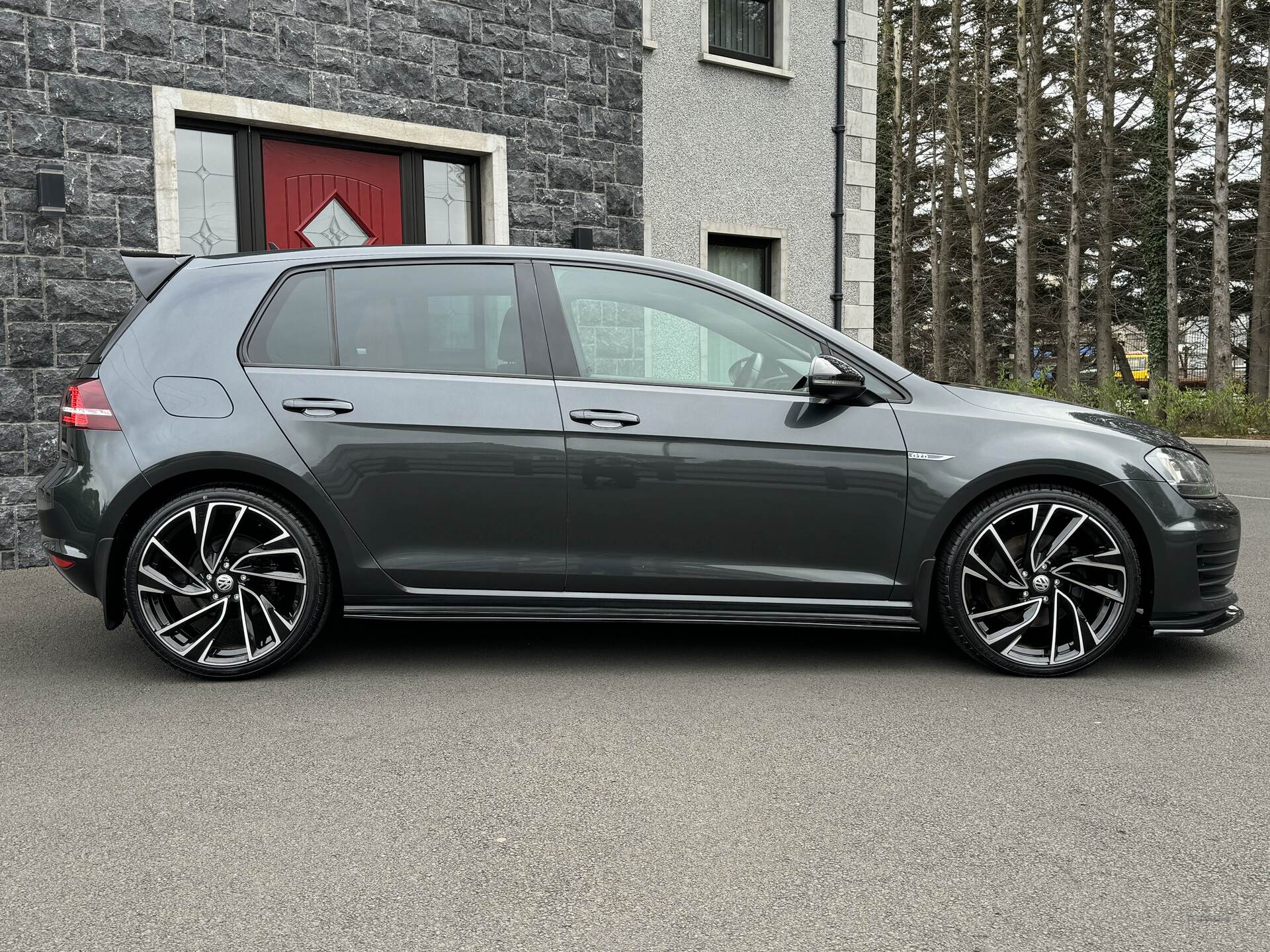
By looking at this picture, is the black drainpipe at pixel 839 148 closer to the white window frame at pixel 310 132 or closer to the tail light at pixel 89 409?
the white window frame at pixel 310 132

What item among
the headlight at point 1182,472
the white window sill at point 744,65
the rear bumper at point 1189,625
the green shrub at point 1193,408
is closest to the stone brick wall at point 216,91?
the white window sill at point 744,65

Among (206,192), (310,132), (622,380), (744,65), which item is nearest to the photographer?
(622,380)

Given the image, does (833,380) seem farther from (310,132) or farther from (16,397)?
(310,132)

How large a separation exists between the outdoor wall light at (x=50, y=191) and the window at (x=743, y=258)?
6434 millimetres

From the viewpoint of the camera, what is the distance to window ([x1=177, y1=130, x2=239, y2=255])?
818cm

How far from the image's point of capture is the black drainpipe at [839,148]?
12.5 metres

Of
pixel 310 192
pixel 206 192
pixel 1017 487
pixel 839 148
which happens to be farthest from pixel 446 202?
pixel 1017 487

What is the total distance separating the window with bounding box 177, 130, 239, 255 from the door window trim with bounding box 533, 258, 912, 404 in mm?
4548

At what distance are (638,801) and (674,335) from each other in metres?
1.98

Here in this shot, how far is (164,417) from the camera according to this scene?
4.44 meters

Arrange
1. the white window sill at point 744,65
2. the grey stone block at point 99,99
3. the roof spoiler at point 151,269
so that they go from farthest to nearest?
the white window sill at point 744,65
the grey stone block at point 99,99
the roof spoiler at point 151,269

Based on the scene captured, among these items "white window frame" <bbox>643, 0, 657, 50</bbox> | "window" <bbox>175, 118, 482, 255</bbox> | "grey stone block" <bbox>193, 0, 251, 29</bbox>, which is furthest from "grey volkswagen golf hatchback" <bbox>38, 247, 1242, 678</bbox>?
Answer: "white window frame" <bbox>643, 0, 657, 50</bbox>

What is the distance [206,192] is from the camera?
27.3ft

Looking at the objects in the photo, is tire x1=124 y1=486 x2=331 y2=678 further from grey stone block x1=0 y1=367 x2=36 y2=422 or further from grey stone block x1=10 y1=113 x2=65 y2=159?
grey stone block x1=10 y1=113 x2=65 y2=159
